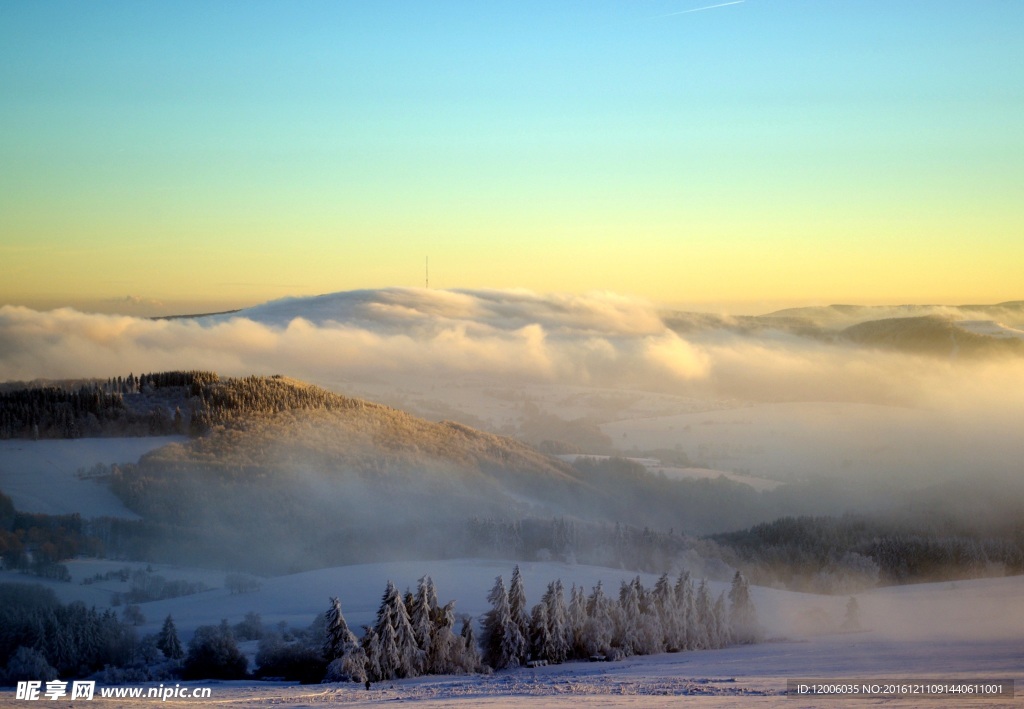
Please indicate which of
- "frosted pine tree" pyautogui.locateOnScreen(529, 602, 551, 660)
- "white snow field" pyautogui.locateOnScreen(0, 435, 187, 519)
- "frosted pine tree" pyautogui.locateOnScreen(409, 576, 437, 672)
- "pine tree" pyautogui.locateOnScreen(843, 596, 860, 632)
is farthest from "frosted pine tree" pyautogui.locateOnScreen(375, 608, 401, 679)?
"white snow field" pyautogui.locateOnScreen(0, 435, 187, 519)

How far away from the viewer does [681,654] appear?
68.4 metres

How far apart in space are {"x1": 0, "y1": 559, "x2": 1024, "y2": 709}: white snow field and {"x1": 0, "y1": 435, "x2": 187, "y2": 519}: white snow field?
29.3m

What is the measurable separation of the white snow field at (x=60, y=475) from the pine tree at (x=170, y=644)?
276ft

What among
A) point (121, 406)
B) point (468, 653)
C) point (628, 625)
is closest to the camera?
point (468, 653)

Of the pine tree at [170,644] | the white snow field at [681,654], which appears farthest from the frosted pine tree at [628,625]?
the pine tree at [170,644]

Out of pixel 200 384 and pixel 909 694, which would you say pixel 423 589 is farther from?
pixel 200 384

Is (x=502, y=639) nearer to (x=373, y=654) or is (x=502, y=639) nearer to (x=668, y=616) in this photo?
(x=373, y=654)

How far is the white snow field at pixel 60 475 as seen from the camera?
470 ft

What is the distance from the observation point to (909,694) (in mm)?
41250

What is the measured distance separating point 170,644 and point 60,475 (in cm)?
10019

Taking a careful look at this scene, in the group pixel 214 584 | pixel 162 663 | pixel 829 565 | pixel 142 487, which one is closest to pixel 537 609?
pixel 162 663

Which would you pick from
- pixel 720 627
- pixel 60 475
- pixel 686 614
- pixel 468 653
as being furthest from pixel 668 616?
pixel 60 475

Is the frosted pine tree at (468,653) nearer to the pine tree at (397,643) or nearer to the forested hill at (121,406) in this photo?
the pine tree at (397,643)

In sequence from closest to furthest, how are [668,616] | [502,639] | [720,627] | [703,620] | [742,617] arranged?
[502,639] → [668,616] → [703,620] → [720,627] → [742,617]
